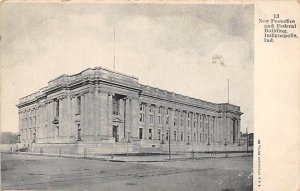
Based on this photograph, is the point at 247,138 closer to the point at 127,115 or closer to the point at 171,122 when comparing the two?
the point at 171,122

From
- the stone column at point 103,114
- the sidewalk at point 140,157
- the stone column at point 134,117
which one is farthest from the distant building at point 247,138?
the stone column at point 103,114

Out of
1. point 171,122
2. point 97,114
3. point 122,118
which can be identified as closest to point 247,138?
point 171,122

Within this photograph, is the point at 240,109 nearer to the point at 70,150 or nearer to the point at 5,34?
the point at 70,150

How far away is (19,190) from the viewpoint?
480cm

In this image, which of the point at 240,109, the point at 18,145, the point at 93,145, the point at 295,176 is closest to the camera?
the point at 295,176

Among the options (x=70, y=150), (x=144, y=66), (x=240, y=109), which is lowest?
(x=70, y=150)

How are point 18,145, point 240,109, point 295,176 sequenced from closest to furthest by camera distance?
point 295,176
point 240,109
point 18,145

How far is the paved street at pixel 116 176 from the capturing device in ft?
15.7

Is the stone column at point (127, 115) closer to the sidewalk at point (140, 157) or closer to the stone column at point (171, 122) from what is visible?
the sidewalk at point (140, 157)

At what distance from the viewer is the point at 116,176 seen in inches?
194

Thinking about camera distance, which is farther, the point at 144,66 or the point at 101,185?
the point at 144,66

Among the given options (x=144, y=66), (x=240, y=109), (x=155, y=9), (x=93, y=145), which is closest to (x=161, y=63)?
(x=144, y=66)

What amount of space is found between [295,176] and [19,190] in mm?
2814

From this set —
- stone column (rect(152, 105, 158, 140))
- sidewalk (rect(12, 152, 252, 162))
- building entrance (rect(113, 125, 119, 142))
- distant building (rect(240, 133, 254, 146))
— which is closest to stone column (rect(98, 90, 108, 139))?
building entrance (rect(113, 125, 119, 142))
